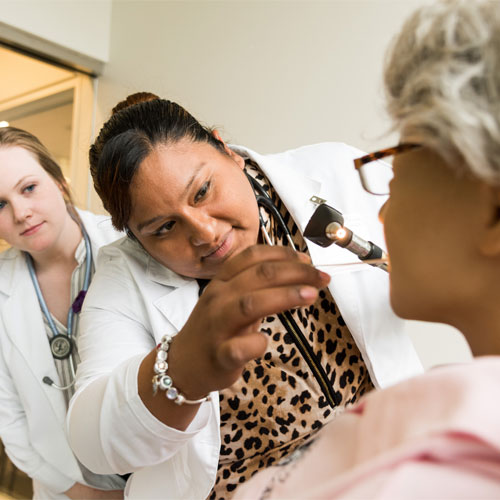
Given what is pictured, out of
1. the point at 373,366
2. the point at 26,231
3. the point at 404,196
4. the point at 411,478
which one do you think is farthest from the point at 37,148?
the point at 411,478

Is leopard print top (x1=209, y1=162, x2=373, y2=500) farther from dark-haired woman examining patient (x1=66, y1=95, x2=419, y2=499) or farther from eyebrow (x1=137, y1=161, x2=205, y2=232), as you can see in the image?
eyebrow (x1=137, y1=161, x2=205, y2=232)

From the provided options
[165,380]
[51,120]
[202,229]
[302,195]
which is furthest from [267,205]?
[51,120]

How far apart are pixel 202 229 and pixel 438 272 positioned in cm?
54

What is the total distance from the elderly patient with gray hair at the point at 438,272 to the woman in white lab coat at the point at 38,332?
1.06m

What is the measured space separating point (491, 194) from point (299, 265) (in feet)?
0.82

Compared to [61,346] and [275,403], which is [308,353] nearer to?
[275,403]

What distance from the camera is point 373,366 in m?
1.16

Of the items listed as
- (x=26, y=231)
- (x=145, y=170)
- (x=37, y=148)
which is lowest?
(x=26, y=231)

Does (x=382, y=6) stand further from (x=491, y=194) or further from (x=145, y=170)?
(x=491, y=194)

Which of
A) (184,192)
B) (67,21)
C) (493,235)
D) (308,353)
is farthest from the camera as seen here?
(67,21)

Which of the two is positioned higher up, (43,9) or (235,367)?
(43,9)

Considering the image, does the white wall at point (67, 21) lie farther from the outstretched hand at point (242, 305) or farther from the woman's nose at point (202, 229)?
the outstretched hand at point (242, 305)

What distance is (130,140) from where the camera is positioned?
1062mm

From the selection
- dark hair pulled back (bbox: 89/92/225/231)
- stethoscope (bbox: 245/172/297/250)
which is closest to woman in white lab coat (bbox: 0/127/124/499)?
dark hair pulled back (bbox: 89/92/225/231)
